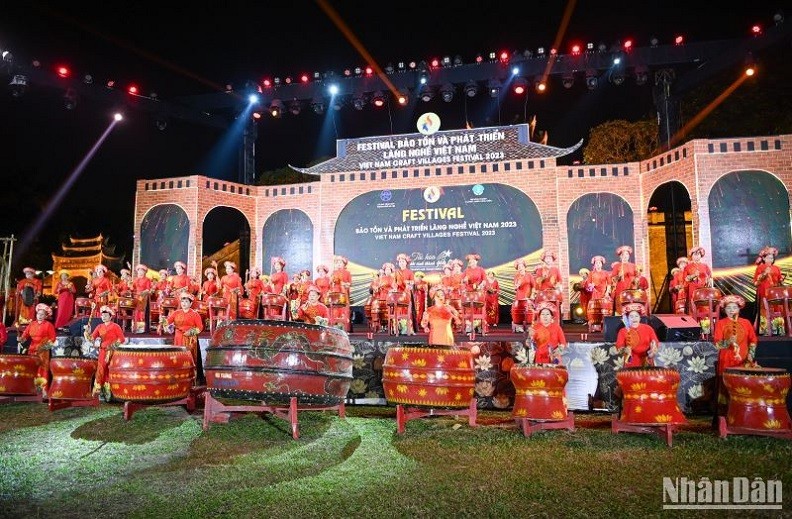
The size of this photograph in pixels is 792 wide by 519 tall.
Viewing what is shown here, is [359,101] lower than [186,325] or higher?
higher

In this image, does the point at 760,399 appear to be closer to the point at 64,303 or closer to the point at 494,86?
the point at 494,86

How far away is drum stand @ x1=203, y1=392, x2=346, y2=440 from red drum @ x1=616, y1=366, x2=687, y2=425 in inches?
111

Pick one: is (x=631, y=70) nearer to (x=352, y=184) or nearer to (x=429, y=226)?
(x=429, y=226)

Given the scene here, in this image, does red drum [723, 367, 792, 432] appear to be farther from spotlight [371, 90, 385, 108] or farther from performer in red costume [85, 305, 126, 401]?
spotlight [371, 90, 385, 108]

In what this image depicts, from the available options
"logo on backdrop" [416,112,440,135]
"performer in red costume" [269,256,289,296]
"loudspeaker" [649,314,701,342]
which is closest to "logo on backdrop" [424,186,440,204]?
"logo on backdrop" [416,112,440,135]

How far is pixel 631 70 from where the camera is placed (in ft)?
37.4

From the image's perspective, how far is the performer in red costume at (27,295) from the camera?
405 inches

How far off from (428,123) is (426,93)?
65 centimetres

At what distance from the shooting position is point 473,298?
26.8 ft

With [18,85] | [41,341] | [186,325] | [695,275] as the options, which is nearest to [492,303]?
[695,275]

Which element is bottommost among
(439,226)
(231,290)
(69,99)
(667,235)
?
(231,290)

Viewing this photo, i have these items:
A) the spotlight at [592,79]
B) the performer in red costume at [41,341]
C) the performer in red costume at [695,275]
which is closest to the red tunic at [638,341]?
the performer in red costume at [695,275]

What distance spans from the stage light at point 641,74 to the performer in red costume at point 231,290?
27.9 feet

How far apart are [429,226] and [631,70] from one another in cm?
502
